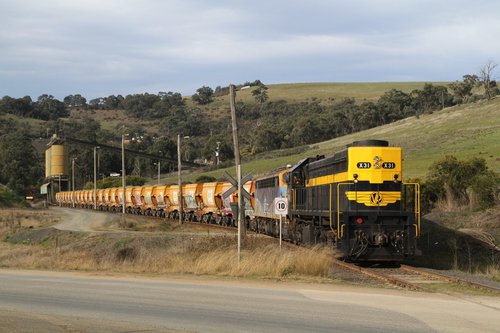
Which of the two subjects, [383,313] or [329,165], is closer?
[383,313]

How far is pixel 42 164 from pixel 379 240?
152479mm

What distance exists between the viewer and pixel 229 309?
12.2 m

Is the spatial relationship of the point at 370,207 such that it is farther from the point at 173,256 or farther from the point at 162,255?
the point at 162,255

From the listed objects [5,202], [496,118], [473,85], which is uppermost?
[473,85]

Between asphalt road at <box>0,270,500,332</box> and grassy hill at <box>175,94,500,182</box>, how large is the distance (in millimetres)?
45028

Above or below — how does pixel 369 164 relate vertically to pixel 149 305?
above

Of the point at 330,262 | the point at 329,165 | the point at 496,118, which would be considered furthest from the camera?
the point at 496,118

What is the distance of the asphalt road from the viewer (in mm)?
10453

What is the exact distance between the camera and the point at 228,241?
26406 mm

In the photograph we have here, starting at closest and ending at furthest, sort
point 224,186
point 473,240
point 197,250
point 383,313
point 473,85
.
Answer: point 383,313
point 197,250
point 473,240
point 224,186
point 473,85

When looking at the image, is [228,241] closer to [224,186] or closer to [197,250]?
[197,250]

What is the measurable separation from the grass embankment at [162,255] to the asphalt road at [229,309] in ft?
6.68

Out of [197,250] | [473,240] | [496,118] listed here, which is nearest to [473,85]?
[496,118]

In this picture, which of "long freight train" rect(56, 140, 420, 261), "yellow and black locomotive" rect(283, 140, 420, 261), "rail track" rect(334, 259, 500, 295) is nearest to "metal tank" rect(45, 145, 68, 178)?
"long freight train" rect(56, 140, 420, 261)
